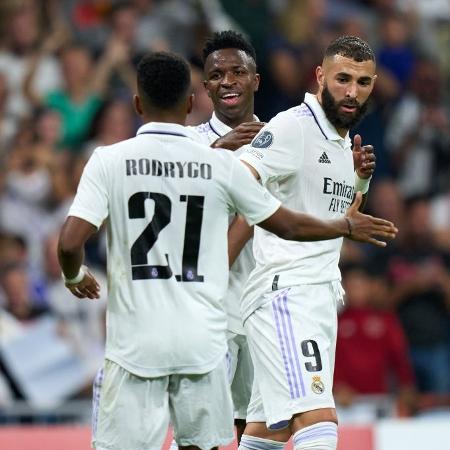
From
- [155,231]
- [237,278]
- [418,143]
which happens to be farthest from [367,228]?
[418,143]

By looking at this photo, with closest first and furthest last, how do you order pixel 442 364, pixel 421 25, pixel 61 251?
pixel 61 251 → pixel 442 364 → pixel 421 25

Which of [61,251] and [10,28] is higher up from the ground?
[10,28]

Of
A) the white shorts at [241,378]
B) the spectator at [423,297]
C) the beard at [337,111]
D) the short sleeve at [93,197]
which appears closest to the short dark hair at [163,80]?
the short sleeve at [93,197]

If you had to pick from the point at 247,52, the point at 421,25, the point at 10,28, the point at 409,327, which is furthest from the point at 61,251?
the point at 421,25

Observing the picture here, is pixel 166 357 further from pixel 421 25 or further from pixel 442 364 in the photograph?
pixel 421 25

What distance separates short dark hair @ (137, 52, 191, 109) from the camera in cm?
539

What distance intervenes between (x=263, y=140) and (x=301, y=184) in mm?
295

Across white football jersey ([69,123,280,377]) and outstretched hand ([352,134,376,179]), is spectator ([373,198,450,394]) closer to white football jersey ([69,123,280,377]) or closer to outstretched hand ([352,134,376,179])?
outstretched hand ([352,134,376,179])

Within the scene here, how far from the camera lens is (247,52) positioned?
6980 millimetres

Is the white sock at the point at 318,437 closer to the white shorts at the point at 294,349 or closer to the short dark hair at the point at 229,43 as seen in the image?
the white shorts at the point at 294,349

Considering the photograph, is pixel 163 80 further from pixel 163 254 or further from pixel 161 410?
pixel 161 410

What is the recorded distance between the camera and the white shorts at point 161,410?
536 cm

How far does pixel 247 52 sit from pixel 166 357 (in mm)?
2205

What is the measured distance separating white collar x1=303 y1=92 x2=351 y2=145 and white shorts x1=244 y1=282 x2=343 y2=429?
72 centimetres
